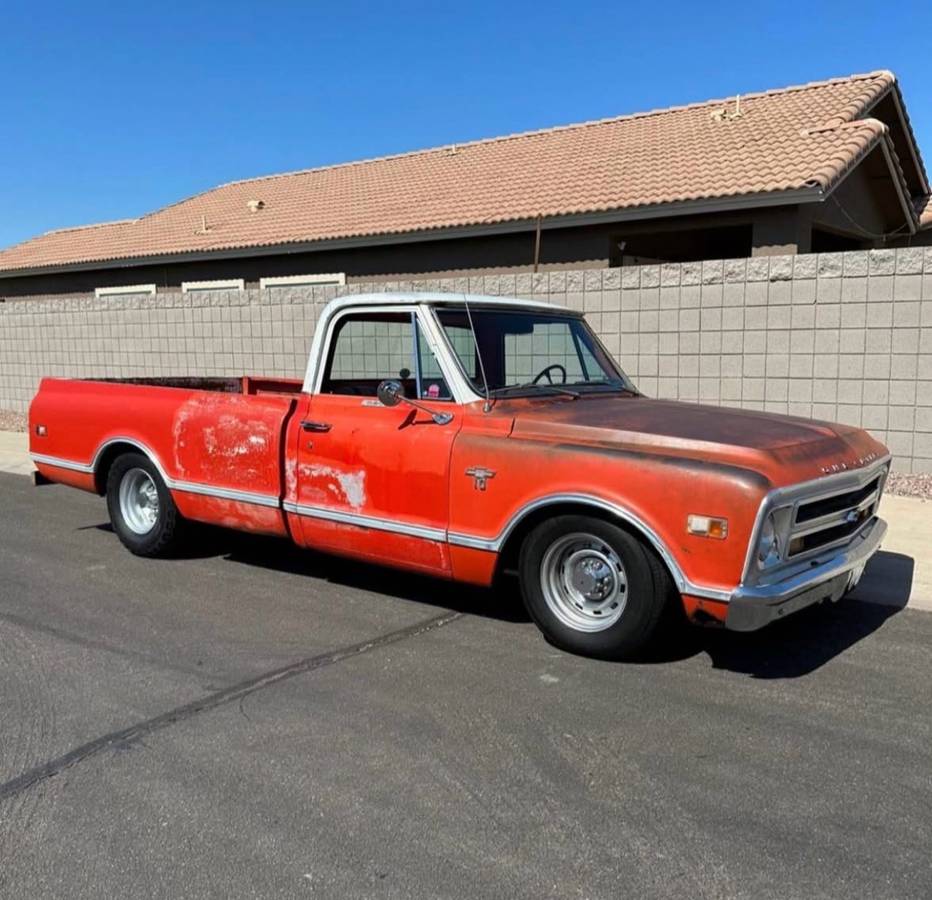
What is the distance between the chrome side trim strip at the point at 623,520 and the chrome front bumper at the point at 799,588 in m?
0.09

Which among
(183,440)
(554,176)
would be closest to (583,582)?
(183,440)

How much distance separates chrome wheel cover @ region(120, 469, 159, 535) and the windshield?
2844mm

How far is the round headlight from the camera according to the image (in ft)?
13.3

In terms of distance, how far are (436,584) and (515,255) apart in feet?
32.1

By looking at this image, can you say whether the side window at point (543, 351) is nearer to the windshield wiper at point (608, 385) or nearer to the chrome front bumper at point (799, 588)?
the windshield wiper at point (608, 385)

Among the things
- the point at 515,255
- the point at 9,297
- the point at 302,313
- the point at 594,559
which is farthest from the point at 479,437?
the point at 9,297

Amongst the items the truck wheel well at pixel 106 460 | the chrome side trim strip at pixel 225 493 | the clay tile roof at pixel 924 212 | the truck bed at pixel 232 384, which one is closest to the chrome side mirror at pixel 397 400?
the chrome side trim strip at pixel 225 493

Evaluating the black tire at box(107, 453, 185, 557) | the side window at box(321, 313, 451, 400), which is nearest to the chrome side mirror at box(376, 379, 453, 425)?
the side window at box(321, 313, 451, 400)

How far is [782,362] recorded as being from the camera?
9219 millimetres

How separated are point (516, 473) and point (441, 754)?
1571mm

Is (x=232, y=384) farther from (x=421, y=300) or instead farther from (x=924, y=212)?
(x=924, y=212)

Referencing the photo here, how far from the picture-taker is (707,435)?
4531 millimetres

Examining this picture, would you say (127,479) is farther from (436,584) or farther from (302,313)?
(302,313)

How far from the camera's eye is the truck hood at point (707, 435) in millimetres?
4297
